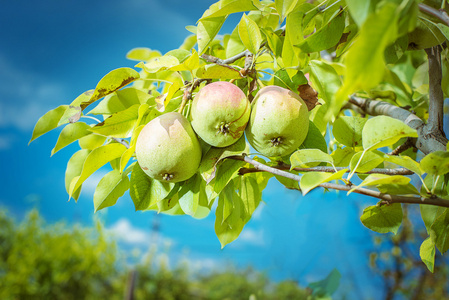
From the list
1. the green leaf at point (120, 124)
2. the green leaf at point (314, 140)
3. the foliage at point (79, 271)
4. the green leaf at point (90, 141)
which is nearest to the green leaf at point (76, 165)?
the green leaf at point (90, 141)

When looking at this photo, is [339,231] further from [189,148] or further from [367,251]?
[189,148]

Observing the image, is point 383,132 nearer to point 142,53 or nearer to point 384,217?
point 384,217

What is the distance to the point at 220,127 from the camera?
0.34 meters

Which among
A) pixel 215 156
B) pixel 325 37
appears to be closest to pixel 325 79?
pixel 325 37

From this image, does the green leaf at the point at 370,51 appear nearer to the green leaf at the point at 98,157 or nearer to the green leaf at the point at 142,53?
the green leaf at the point at 98,157

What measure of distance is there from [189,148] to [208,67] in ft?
0.30

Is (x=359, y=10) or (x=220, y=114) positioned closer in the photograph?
(x=359, y=10)

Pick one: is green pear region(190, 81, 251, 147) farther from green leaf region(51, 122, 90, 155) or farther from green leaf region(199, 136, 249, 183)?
green leaf region(51, 122, 90, 155)

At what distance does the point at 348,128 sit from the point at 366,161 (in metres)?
0.08

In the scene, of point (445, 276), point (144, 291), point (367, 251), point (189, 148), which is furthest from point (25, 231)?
point (445, 276)

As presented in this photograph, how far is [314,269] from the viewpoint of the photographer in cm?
169

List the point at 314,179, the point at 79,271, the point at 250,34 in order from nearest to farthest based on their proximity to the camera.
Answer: the point at 314,179 < the point at 250,34 < the point at 79,271

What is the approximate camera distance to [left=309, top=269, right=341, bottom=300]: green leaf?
685 millimetres

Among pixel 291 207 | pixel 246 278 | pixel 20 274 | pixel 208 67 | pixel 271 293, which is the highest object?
pixel 208 67
